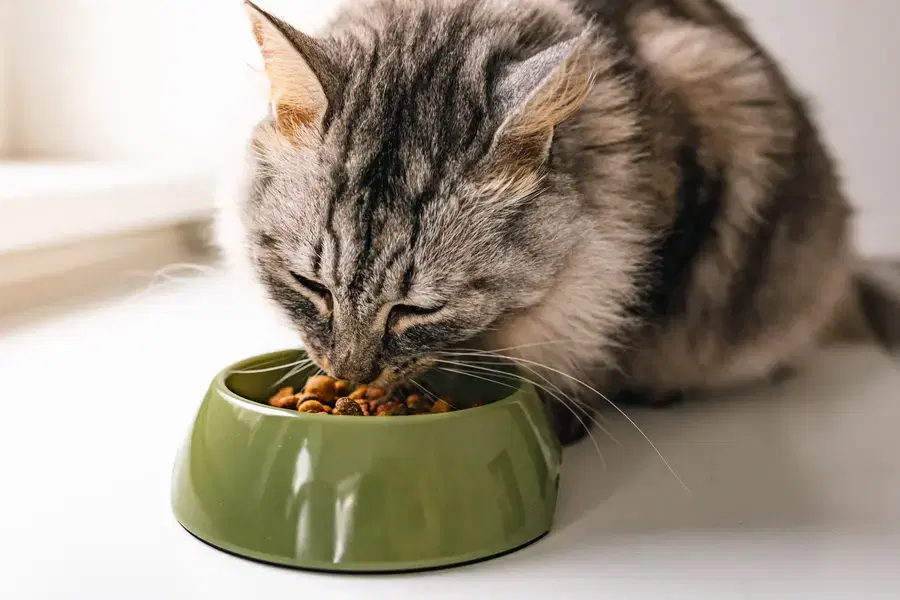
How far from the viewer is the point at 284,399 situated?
997 millimetres

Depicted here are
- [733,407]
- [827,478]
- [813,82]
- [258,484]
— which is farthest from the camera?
[813,82]

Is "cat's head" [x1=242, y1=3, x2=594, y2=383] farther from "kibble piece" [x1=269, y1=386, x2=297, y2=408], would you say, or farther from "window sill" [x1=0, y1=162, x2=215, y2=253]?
"window sill" [x1=0, y1=162, x2=215, y2=253]

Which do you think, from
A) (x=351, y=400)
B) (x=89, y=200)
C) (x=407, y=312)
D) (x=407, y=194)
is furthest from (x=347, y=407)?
(x=89, y=200)

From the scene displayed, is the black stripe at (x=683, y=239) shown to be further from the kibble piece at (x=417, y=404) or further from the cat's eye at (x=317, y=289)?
the cat's eye at (x=317, y=289)

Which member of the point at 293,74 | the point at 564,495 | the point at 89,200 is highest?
the point at 293,74

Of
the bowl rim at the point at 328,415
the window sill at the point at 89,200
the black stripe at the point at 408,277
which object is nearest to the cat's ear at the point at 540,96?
the black stripe at the point at 408,277

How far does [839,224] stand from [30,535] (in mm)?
1245

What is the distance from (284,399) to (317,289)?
0.13m

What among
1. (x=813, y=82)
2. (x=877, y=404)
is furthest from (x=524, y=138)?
(x=813, y=82)

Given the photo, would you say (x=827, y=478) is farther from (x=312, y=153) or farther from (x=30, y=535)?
(x=30, y=535)

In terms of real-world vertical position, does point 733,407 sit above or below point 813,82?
below

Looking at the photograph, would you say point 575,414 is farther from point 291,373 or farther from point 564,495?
point 291,373

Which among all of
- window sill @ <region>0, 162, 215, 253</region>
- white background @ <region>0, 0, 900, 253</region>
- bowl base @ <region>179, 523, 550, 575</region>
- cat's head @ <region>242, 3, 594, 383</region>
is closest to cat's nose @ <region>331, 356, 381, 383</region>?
cat's head @ <region>242, 3, 594, 383</region>

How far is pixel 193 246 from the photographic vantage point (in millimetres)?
1889
